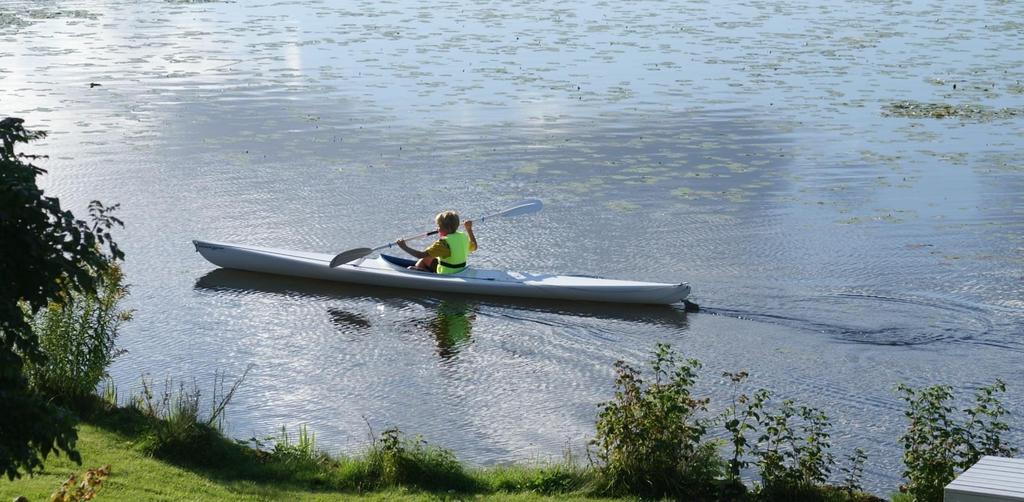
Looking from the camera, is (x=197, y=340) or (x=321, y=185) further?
(x=321, y=185)

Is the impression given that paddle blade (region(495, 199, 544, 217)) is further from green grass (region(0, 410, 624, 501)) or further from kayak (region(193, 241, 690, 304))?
green grass (region(0, 410, 624, 501))

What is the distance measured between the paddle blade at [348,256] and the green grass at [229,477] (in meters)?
6.40

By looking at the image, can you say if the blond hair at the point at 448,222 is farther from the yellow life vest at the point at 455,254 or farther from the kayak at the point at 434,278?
the kayak at the point at 434,278

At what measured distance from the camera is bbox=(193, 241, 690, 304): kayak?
15.1 meters

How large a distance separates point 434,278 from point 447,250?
15.1 inches

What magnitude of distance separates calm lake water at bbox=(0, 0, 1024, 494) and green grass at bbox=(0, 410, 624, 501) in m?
1.36

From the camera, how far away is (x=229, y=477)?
9.22 meters

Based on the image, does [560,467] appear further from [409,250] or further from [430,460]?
[409,250]

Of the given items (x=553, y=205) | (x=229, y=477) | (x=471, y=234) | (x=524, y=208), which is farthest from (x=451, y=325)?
(x=229, y=477)

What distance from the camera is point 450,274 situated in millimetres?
16172

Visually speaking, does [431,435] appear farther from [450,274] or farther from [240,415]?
[450,274]

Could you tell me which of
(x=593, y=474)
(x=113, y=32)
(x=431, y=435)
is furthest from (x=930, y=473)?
(x=113, y=32)

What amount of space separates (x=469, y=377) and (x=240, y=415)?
2.39 meters

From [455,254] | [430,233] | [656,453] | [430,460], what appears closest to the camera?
[656,453]
